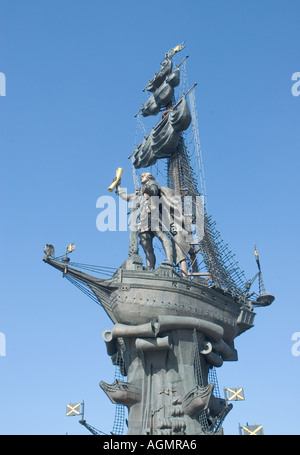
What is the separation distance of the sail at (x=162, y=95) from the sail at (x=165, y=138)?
5.20 ft

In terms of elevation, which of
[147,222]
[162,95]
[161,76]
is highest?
[161,76]

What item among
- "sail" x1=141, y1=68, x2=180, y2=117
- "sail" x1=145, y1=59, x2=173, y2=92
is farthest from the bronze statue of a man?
"sail" x1=145, y1=59, x2=173, y2=92

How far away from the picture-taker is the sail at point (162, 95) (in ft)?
139

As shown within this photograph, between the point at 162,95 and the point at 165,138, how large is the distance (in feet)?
15.9

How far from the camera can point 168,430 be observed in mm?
27094

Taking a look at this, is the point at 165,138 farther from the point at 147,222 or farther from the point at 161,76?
the point at 147,222

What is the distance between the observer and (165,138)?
3956cm

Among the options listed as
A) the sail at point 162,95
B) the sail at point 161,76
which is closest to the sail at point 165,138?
the sail at point 162,95

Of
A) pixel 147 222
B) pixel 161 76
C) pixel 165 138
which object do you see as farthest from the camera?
pixel 161 76

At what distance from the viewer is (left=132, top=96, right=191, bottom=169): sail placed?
39062 mm

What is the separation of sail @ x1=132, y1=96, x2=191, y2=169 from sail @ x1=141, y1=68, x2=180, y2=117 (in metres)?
1.58

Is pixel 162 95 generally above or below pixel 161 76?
below

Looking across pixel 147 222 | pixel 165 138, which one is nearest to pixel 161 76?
pixel 165 138
